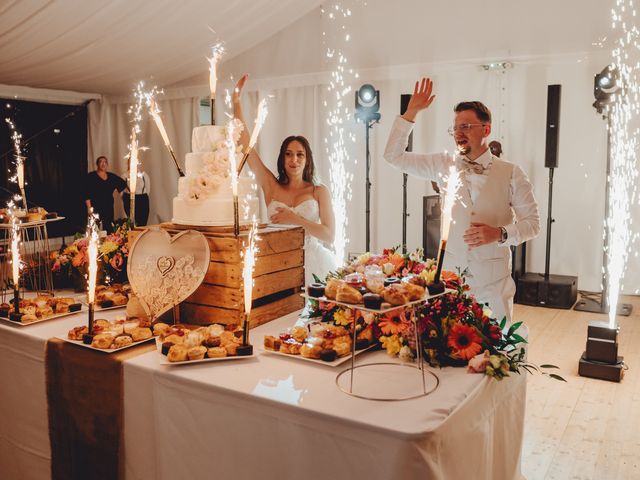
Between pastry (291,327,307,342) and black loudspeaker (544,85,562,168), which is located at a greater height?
black loudspeaker (544,85,562,168)

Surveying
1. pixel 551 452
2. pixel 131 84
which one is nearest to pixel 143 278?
pixel 551 452

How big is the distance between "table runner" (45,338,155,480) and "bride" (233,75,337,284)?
172 cm

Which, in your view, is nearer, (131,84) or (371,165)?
(371,165)

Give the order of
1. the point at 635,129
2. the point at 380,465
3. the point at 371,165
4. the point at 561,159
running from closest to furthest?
1. the point at 380,465
2. the point at 635,129
3. the point at 561,159
4. the point at 371,165

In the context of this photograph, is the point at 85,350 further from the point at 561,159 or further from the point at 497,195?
the point at 561,159

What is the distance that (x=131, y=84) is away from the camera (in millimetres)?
8789

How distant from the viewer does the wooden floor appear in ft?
9.22

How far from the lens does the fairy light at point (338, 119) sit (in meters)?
7.58

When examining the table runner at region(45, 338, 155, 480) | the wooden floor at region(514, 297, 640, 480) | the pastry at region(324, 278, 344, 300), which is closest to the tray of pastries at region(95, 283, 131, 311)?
the table runner at region(45, 338, 155, 480)

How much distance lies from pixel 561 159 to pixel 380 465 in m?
5.91

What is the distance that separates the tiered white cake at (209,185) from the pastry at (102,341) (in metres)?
0.55

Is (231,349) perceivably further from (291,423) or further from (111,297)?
(111,297)

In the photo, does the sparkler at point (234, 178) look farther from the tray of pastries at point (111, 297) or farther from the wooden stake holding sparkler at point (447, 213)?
the wooden stake holding sparkler at point (447, 213)

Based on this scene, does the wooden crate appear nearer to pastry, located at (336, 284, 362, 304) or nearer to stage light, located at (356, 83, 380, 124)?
pastry, located at (336, 284, 362, 304)
